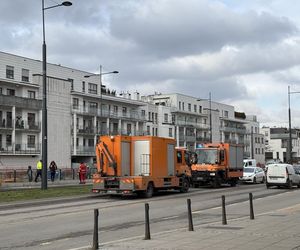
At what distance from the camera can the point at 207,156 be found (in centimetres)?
3616

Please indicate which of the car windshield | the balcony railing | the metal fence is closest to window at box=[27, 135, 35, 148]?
the balcony railing

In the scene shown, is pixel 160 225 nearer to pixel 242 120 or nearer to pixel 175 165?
pixel 175 165

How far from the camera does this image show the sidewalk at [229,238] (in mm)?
9531

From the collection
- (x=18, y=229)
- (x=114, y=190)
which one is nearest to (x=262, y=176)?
(x=114, y=190)

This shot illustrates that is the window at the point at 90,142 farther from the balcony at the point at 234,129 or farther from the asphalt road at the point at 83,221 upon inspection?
the asphalt road at the point at 83,221

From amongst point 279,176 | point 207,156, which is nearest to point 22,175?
point 207,156

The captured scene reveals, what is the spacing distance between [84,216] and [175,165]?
12.5m

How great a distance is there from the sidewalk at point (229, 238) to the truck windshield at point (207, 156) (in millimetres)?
22610

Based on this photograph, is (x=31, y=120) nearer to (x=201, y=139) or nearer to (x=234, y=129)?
(x=201, y=139)

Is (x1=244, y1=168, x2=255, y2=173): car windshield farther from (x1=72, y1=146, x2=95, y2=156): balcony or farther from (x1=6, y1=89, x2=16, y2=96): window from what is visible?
(x1=72, y1=146, x2=95, y2=156): balcony

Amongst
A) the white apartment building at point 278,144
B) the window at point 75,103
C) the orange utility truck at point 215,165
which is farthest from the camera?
the white apartment building at point 278,144

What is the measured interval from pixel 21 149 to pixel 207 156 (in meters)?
38.6

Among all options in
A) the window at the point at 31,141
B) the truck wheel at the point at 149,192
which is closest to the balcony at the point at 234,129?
A: the window at the point at 31,141

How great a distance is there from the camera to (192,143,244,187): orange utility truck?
35094 millimetres
